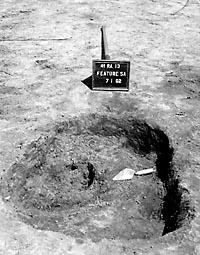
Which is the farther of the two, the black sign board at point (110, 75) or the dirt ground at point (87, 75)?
the black sign board at point (110, 75)

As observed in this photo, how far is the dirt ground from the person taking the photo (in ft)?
10.7

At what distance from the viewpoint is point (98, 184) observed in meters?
4.29

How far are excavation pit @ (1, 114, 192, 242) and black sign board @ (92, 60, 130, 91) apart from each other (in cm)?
59

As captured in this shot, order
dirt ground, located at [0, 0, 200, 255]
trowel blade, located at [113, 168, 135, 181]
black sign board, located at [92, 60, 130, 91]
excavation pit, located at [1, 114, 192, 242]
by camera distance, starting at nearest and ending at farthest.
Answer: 1. dirt ground, located at [0, 0, 200, 255]
2. excavation pit, located at [1, 114, 192, 242]
3. trowel blade, located at [113, 168, 135, 181]
4. black sign board, located at [92, 60, 130, 91]

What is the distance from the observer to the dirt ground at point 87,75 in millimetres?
3275

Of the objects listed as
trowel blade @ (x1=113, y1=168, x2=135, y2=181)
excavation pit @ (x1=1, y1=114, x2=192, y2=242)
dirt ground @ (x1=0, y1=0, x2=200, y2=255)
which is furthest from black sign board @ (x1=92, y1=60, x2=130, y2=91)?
trowel blade @ (x1=113, y1=168, x2=135, y2=181)

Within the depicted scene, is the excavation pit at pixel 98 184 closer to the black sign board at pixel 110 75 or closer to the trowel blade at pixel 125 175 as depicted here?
the trowel blade at pixel 125 175

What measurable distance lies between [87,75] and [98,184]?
191 cm

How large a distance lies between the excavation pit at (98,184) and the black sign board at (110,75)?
592 mm

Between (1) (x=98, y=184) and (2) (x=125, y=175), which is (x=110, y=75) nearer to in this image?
(2) (x=125, y=175)

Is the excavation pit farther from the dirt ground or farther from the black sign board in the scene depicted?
the black sign board

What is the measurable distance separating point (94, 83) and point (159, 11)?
3375 millimetres

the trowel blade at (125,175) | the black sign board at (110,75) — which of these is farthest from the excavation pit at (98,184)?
the black sign board at (110,75)

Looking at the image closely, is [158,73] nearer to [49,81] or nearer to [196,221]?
[49,81]
